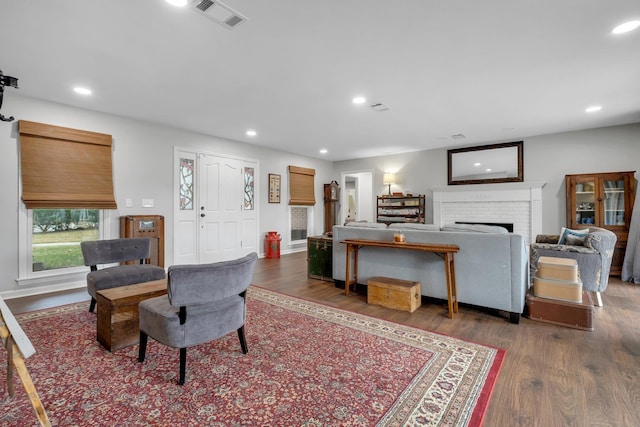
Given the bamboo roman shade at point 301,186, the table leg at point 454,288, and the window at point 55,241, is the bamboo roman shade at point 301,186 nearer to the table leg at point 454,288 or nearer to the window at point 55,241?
the window at point 55,241

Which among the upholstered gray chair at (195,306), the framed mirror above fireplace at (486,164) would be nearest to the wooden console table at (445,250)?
the upholstered gray chair at (195,306)

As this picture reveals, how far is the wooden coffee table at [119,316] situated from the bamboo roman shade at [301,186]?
5030 millimetres

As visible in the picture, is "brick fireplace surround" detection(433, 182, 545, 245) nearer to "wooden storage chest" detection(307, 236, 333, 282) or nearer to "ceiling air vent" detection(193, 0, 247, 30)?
"wooden storage chest" detection(307, 236, 333, 282)

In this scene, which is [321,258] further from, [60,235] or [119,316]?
[60,235]

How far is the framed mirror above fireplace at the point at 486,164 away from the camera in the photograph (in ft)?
19.5

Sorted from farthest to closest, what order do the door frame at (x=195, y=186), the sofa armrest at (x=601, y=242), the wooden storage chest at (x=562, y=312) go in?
the door frame at (x=195, y=186) < the sofa armrest at (x=601, y=242) < the wooden storage chest at (x=562, y=312)

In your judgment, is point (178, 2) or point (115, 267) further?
point (115, 267)

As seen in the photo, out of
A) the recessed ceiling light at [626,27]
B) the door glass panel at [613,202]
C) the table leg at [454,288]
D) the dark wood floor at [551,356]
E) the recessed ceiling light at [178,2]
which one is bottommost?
the dark wood floor at [551,356]

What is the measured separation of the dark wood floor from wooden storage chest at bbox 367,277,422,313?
73 mm

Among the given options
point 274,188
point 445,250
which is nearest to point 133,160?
point 274,188

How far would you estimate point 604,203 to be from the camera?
493cm

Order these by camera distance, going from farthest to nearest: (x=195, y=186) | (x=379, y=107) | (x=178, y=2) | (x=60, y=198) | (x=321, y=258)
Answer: (x=195, y=186), (x=321, y=258), (x=379, y=107), (x=60, y=198), (x=178, y=2)

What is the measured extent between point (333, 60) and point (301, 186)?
15.8 ft

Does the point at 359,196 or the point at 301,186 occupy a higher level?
the point at 301,186
